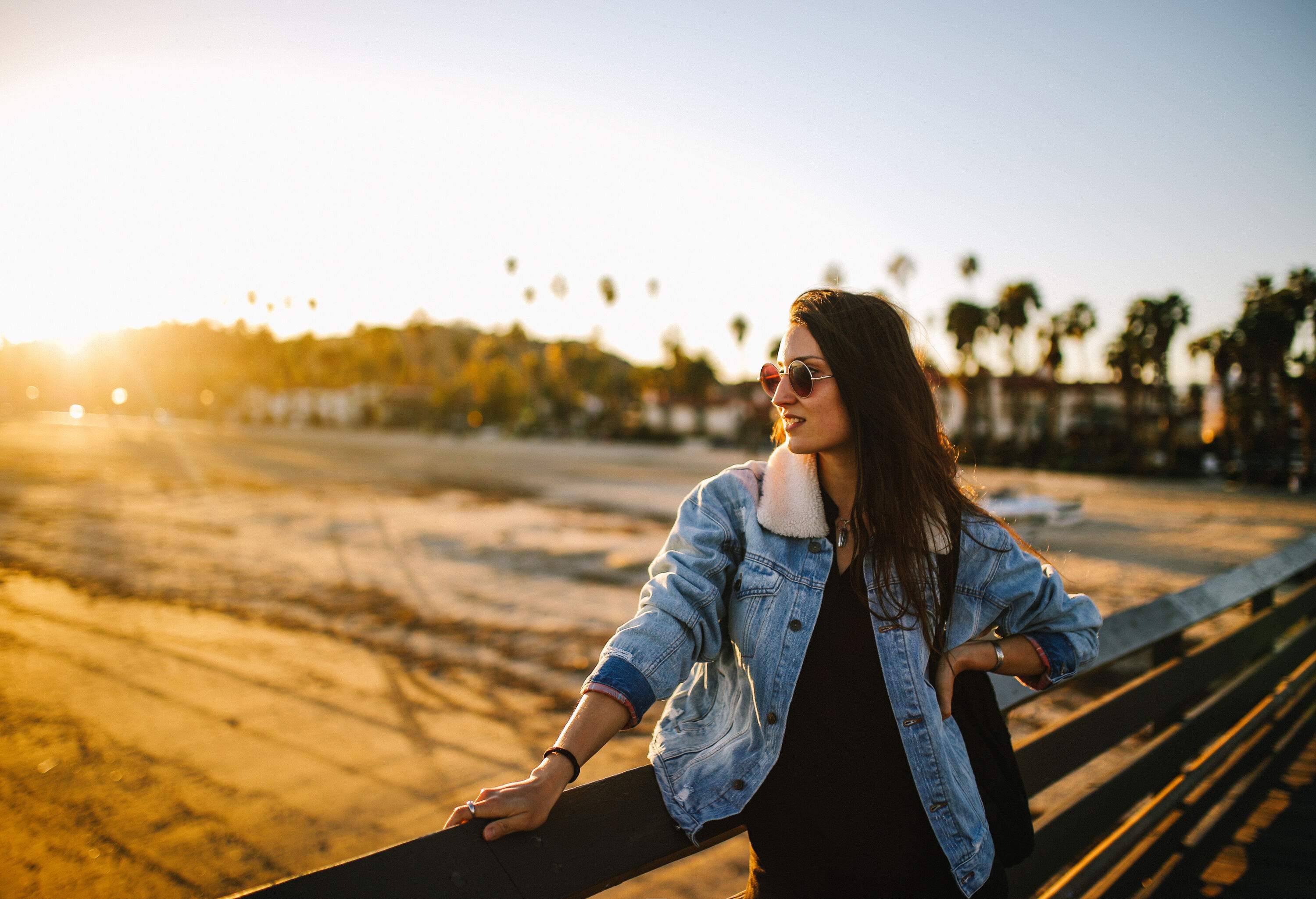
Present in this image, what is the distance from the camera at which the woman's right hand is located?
111 centimetres

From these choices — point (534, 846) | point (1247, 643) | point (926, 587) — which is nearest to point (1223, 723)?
point (1247, 643)

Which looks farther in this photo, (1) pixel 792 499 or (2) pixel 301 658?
(2) pixel 301 658

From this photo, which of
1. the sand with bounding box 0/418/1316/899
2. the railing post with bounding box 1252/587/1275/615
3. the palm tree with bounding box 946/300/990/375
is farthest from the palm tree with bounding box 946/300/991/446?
the railing post with bounding box 1252/587/1275/615

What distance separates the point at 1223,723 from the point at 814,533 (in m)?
3.12

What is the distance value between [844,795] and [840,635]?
302 millimetres

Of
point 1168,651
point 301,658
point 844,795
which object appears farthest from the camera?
point 301,658

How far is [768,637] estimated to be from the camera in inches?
56.4

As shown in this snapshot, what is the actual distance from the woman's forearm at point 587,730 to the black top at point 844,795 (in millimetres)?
372

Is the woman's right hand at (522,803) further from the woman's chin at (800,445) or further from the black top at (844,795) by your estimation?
Result: the woman's chin at (800,445)

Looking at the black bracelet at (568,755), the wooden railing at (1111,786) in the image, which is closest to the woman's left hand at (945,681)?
the wooden railing at (1111,786)

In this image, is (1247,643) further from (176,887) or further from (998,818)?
(176,887)

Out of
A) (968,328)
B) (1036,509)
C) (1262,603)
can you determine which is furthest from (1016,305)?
(1262,603)

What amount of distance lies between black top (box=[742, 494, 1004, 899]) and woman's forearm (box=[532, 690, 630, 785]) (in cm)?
37

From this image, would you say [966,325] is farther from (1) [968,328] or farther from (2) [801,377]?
(2) [801,377]
